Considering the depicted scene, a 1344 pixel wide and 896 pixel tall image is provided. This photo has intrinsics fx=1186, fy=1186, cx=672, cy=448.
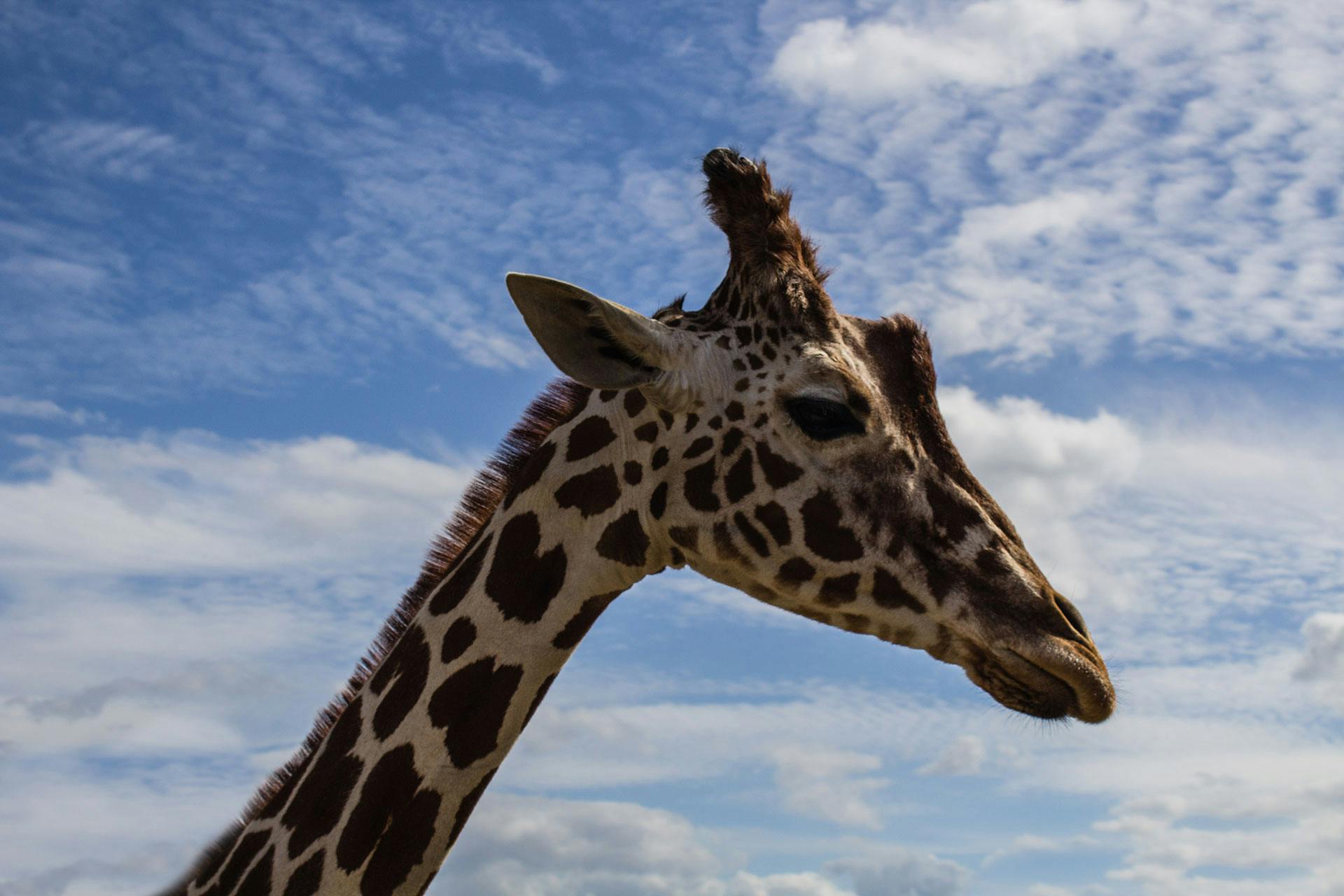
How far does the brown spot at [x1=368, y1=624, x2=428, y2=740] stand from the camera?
5891mm

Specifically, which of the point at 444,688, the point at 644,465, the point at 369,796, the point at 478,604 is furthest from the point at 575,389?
the point at 369,796

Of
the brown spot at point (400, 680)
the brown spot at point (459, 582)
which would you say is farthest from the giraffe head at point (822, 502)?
the brown spot at point (400, 680)

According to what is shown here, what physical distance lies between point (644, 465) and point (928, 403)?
1677mm

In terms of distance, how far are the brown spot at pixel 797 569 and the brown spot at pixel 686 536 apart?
0.45m

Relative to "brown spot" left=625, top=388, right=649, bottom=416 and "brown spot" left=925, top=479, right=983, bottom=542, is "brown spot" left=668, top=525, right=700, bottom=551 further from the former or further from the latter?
"brown spot" left=925, top=479, right=983, bottom=542

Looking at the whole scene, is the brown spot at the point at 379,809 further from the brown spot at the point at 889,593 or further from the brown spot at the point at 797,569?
the brown spot at the point at 889,593

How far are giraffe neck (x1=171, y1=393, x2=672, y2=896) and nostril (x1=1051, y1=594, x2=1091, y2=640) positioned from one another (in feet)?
6.66

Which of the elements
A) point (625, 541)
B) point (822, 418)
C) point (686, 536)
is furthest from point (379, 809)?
point (822, 418)

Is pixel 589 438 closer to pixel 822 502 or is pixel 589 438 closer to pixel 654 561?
pixel 654 561

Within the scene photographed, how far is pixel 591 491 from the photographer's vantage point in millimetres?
6117

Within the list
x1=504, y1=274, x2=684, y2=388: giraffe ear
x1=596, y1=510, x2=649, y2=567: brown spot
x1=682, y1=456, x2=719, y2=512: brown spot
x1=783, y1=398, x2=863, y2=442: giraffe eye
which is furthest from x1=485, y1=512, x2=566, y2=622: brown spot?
x1=783, y1=398, x2=863, y2=442: giraffe eye

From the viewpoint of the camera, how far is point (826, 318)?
659 cm

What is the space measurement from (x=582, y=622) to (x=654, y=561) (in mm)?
493

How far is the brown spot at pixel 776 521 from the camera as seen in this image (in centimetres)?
600
